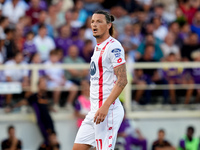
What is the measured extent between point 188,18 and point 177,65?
11.8ft

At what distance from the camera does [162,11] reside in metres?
14.6

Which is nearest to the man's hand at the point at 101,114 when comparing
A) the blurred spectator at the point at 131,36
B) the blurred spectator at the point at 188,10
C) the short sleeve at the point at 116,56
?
the short sleeve at the point at 116,56

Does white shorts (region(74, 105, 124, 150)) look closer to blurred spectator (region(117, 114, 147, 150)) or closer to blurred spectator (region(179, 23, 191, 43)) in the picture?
Result: blurred spectator (region(117, 114, 147, 150))

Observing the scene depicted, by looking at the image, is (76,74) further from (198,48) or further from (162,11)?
(162,11)

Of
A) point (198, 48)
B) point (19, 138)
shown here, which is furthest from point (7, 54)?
point (198, 48)

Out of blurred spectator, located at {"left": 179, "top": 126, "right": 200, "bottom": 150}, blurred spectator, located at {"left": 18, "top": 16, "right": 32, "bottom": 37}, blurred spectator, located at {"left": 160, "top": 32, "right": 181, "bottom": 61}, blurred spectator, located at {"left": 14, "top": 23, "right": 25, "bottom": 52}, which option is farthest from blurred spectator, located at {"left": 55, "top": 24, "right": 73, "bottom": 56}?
blurred spectator, located at {"left": 179, "top": 126, "right": 200, "bottom": 150}

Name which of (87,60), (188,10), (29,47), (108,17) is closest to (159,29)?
(188,10)

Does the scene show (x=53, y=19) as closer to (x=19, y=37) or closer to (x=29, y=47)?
(x=19, y=37)

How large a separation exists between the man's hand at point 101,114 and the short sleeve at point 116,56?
542 millimetres

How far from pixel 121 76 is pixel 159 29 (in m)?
8.29

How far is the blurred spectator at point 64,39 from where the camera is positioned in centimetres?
1163

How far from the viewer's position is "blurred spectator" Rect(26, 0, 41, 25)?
12.4 m

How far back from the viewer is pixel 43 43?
1154 centimetres

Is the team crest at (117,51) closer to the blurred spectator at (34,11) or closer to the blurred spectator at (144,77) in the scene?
the blurred spectator at (144,77)
